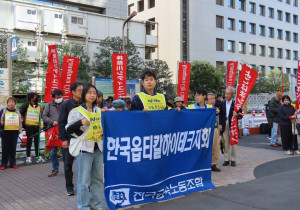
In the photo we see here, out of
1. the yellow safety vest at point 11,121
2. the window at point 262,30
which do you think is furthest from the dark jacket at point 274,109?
the window at point 262,30

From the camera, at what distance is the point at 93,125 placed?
4617 millimetres

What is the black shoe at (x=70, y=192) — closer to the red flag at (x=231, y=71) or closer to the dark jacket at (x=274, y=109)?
the dark jacket at (x=274, y=109)

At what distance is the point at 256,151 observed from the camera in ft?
35.6

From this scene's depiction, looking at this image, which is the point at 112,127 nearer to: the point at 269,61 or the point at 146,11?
the point at 146,11

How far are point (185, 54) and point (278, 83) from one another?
1309 centimetres

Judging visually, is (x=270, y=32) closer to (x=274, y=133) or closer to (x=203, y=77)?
(x=203, y=77)

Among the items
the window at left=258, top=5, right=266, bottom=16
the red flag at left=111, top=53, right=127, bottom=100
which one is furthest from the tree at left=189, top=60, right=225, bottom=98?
the red flag at left=111, top=53, right=127, bottom=100

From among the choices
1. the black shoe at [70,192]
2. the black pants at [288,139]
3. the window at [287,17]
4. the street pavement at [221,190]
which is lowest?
the street pavement at [221,190]

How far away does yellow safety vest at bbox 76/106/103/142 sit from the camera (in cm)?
458

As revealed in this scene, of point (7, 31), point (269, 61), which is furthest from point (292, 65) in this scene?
point (7, 31)

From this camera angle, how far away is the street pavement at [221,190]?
16.7 ft

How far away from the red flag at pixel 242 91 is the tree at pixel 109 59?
25.4 metres

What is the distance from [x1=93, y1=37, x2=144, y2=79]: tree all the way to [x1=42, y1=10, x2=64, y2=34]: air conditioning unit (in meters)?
4.75

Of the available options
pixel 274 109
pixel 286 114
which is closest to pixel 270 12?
pixel 274 109
